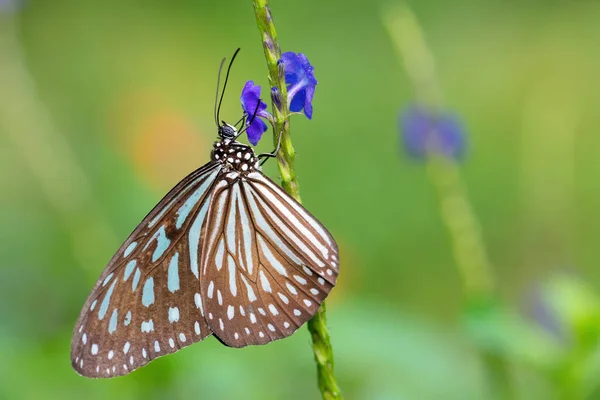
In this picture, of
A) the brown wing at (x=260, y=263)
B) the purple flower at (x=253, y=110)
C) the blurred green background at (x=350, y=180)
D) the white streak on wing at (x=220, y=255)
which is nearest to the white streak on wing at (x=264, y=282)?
the brown wing at (x=260, y=263)

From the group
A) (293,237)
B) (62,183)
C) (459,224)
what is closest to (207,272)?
(293,237)

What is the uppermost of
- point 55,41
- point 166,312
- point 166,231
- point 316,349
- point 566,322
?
point 55,41

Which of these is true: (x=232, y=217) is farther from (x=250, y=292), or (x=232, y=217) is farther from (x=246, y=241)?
(x=250, y=292)

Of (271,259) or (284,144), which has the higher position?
(284,144)

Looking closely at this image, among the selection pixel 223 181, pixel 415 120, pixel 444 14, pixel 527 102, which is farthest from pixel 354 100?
pixel 223 181

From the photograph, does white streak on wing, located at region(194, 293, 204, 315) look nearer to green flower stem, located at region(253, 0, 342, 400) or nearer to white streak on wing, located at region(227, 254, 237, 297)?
white streak on wing, located at region(227, 254, 237, 297)

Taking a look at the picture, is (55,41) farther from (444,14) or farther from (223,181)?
(223,181)

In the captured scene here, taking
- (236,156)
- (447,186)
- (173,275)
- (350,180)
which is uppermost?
(350,180)
